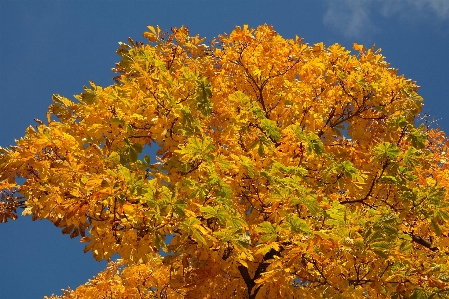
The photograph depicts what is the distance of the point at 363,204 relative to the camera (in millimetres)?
7250

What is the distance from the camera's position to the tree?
15.5ft

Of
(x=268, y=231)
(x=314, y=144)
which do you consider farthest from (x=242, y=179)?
(x=268, y=231)

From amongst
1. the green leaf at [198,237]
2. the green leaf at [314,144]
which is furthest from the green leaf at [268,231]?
the green leaf at [314,144]

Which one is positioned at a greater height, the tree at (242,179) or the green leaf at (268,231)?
the tree at (242,179)

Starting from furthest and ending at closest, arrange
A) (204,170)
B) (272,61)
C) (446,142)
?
(446,142)
(272,61)
(204,170)

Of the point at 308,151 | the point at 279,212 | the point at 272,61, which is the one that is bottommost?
the point at 279,212

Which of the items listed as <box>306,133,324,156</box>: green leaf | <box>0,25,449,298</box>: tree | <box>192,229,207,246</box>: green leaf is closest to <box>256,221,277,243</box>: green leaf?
<box>0,25,449,298</box>: tree

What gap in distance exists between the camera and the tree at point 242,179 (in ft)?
15.5

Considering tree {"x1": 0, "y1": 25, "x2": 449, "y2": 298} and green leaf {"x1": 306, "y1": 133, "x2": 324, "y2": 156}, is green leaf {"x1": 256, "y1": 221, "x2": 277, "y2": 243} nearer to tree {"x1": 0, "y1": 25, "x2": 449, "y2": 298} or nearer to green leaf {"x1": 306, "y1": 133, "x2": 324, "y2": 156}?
tree {"x1": 0, "y1": 25, "x2": 449, "y2": 298}

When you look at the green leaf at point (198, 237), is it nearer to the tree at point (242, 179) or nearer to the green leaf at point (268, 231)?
the tree at point (242, 179)

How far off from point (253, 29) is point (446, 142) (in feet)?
21.6

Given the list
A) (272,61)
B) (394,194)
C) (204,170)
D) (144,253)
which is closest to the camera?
(144,253)

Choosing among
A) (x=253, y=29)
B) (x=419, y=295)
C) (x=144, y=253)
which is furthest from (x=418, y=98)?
(x=144, y=253)

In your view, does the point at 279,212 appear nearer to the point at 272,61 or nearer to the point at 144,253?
the point at 144,253
